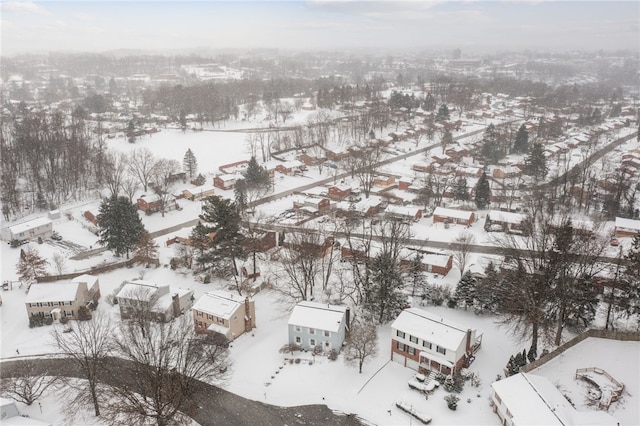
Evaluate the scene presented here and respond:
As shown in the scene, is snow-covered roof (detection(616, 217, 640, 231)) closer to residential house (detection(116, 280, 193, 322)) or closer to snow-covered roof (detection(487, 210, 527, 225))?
snow-covered roof (detection(487, 210, 527, 225))

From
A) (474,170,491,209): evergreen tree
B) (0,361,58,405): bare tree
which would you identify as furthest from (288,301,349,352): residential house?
(474,170,491,209): evergreen tree

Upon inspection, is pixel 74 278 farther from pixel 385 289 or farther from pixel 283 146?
pixel 283 146

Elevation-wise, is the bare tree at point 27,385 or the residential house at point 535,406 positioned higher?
the residential house at point 535,406

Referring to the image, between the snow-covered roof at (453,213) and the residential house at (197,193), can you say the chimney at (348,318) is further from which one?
the residential house at (197,193)

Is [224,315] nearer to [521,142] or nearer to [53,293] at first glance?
[53,293]

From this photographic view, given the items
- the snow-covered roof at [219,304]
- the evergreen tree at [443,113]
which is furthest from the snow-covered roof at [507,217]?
the evergreen tree at [443,113]

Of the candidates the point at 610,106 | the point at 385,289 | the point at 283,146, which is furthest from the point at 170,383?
the point at 610,106

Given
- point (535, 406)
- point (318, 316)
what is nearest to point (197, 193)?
point (318, 316)
